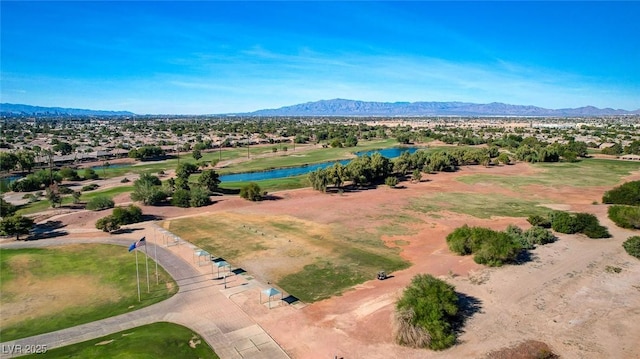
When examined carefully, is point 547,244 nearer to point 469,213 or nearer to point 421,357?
point 469,213

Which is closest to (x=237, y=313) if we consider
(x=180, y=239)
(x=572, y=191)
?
(x=180, y=239)

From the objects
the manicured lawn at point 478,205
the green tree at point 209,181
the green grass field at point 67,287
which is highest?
the green tree at point 209,181

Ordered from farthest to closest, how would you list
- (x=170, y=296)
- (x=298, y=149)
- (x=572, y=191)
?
(x=298, y=149), (x=572, y=191), (x=170, y=296)

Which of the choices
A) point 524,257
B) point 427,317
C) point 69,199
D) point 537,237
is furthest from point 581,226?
point 69,199

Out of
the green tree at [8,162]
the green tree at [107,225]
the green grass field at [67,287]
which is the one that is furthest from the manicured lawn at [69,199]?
the green tree at [8,162]

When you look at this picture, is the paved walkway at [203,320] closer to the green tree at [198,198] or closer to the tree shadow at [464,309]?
the tree shadow at [464,309]

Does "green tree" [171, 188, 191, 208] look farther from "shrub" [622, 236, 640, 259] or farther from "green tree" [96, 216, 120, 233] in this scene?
"shrub" [622, 236, 640, 259]
